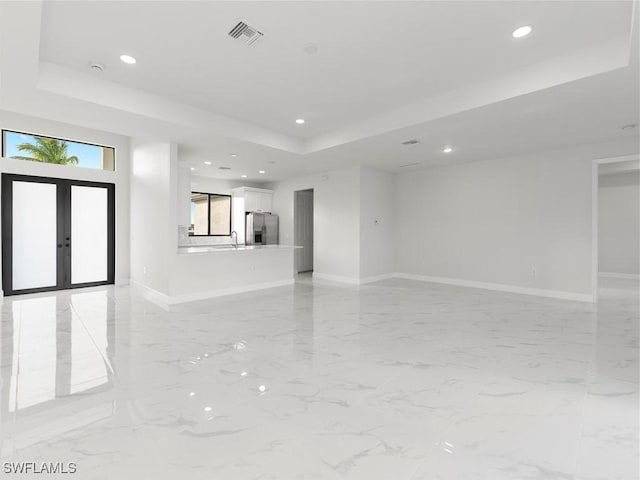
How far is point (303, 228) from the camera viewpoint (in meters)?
9.28

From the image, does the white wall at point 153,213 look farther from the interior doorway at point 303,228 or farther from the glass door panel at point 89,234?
the interior doorway at point 303,228

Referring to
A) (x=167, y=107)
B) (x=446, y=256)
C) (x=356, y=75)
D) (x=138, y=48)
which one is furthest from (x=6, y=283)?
(x=446, y=256)

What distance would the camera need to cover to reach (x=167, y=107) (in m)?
4.31

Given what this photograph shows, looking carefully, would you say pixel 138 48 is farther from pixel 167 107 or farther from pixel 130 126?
pixel 130 126

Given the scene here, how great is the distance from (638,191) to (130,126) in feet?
35.7

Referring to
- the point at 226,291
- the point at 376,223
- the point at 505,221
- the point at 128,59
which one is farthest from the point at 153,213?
the point at 505,221

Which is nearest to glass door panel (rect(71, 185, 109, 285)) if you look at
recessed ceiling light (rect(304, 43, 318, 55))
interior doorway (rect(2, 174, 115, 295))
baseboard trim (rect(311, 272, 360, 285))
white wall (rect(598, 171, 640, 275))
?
interior doorway (rect(2, 174, 115, 295))

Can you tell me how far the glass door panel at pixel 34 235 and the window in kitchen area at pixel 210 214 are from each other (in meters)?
3.07

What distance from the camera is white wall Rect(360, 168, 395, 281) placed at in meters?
7.41

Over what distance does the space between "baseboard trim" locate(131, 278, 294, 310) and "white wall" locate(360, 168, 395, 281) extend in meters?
2.17

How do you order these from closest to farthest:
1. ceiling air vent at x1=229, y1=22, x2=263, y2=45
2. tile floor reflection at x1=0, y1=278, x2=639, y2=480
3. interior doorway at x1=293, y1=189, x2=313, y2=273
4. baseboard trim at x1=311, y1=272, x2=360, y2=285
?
tile floor reflection at x1=0, y1=278, x2=639, y2=480 < ceiling air vent at x1=229, y1=22, x2=263, y2=45 < baseboard trim at x1=311, y1=272, x2=360, y2=285 < interior doorway at x1=293, y1=189, x2=313, y2=273

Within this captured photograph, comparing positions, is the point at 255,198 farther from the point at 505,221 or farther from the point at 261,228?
the point at 505,221

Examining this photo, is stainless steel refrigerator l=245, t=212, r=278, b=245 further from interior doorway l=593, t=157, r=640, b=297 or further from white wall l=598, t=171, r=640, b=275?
white wall l=598, t=171, r=640, b=275

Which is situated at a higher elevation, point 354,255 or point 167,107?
point 167,107
